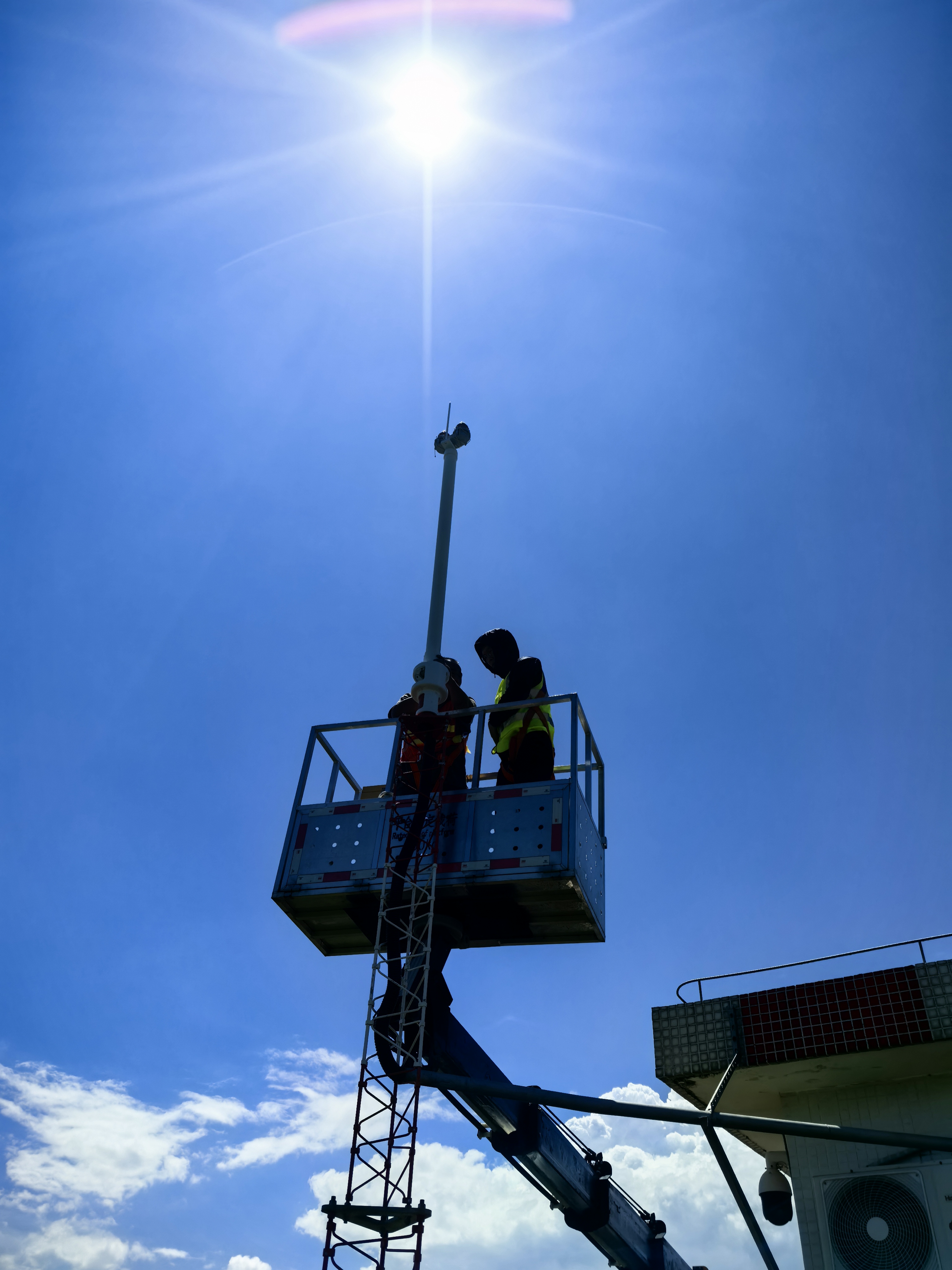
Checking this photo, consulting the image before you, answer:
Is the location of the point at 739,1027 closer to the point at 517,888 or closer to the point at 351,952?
the point at 517,888

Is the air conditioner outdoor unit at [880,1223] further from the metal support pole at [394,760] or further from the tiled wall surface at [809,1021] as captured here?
the metal support pole at [394,760]

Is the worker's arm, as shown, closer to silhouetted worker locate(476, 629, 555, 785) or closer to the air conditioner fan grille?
silhouetted worker locate(476, 629, 555, 785)

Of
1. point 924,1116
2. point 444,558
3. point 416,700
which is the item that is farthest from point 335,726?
point 924,1116

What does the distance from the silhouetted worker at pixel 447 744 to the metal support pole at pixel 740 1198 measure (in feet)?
15.7

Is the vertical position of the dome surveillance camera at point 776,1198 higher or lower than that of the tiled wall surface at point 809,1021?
lower

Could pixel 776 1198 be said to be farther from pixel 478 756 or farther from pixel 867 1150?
pixel 478 756

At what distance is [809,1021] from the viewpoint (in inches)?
479

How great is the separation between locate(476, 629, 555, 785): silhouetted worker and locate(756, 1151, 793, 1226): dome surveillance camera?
632cm

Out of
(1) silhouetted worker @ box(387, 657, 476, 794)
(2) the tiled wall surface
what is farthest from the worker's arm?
(2) the tiled wall surface

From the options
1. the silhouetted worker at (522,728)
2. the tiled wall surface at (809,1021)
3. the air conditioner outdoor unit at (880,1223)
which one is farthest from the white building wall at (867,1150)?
the silhouetted worker at (522,728)

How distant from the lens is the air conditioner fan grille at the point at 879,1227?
11.1 m

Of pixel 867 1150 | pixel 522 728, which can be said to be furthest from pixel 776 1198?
pixel 522 728

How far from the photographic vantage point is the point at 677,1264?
627 inches

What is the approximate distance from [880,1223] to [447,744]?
771 cm
